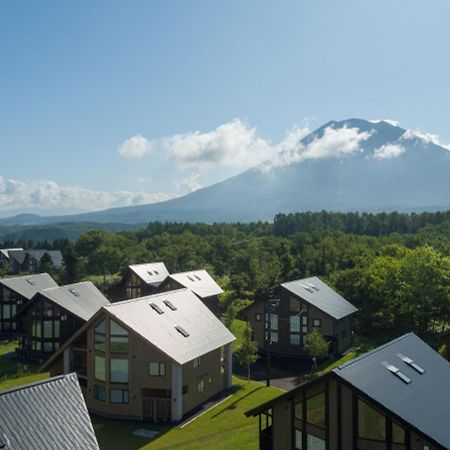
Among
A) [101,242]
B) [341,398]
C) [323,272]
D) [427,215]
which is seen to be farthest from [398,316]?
[427,215]

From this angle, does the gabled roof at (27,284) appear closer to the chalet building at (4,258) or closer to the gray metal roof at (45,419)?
the gray metal roof at (45,419)

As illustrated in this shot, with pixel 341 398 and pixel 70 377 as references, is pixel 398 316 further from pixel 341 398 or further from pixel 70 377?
pixel 70 377

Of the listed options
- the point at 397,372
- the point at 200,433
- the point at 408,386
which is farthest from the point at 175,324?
the point at 408,386

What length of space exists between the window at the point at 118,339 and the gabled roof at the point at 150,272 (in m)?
45.9

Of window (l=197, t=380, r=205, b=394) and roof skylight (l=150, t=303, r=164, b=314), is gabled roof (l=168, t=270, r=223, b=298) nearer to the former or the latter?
roof skylight (l=150, t=303, r=164, b=314)

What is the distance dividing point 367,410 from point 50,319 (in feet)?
126

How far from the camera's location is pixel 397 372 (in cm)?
2155

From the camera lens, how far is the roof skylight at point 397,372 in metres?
21.2

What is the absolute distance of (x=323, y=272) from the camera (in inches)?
3361

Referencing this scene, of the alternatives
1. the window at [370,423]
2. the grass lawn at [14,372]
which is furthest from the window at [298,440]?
the grass lawn at [14,372]

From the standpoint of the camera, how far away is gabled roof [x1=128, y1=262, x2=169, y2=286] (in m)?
80.8

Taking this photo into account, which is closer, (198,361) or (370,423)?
(370,423)

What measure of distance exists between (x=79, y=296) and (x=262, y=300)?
Result: 18.8 metres

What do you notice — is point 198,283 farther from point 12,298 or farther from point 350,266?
point 12,298
